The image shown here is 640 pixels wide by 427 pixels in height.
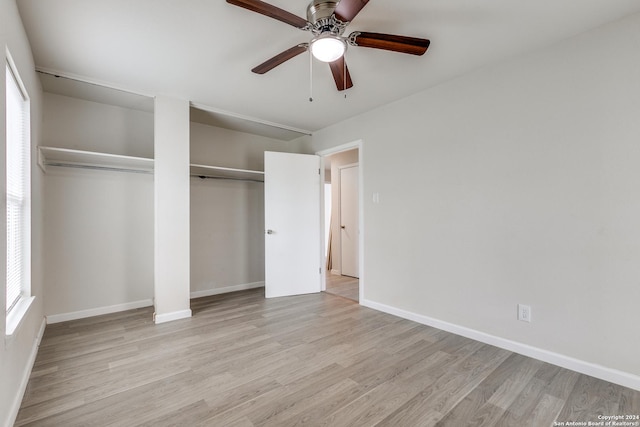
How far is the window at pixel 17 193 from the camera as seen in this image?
70.6 inches

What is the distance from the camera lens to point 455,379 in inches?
77.1

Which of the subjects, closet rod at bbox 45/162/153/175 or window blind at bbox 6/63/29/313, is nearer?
window blind at bbox 6/63/29/313

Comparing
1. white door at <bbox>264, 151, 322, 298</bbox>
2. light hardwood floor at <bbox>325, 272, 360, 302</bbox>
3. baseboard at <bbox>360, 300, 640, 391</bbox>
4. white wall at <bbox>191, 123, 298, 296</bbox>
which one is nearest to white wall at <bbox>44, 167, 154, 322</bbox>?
white wall at <bbox>191, 123, 298, 296</bbox>

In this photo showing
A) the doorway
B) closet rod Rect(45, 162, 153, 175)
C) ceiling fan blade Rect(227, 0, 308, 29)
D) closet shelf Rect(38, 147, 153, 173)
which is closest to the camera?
ceiling fan blade Rect(227, 0, 308, 29)

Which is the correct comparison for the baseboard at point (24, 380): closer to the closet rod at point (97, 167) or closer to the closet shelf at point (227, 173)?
the closet rod at point (97, 167)

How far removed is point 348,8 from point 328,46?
229mm

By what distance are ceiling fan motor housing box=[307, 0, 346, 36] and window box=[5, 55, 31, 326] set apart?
1.77 meters

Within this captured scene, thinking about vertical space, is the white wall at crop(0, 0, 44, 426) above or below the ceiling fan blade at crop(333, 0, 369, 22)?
below

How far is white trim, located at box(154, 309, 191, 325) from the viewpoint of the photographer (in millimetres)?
3007

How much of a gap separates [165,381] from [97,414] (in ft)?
1.26

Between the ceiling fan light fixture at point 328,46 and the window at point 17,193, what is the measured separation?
1.78 m

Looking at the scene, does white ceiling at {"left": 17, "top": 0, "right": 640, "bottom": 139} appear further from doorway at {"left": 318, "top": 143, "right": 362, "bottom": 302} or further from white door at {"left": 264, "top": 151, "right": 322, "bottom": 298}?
doorway at {"left": 318, "top": 143, "right": 362, "bottom": 302}

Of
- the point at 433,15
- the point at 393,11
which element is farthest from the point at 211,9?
the point at 433,15

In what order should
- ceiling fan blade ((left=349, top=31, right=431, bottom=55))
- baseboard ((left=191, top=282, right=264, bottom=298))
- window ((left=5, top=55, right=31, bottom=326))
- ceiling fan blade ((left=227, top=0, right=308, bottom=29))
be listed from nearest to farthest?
ceiling fan blade ((left=227, top=0, right=308, bottom=29))
ceiling fan blade ((left=349, top=31, right=431, bottom=55))
window ((left=5, top=55, right=31, bottom=326))
baseboard ((left=191, top=282, right=264, bottom=298))
